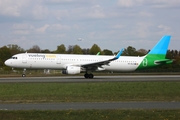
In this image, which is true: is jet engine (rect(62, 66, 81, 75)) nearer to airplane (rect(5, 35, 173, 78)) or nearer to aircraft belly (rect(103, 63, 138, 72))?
airplane (rect(5, 35, 173, 78))

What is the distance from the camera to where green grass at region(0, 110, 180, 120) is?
510 inches

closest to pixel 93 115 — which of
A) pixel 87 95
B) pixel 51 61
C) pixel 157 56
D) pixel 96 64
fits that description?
pixel 87 95

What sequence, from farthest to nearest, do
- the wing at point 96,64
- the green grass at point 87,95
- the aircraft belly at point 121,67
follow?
the aircraft belly at point 121,67 < the wing at point 96,64 < the green grass at point 87,95

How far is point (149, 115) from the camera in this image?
44.1 feet

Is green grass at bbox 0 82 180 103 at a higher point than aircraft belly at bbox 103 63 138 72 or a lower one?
lower

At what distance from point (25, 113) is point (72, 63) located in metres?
30.8

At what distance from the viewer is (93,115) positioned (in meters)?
13.5

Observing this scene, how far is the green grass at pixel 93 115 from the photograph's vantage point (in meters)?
13.0

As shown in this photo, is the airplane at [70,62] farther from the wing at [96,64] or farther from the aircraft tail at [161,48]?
the aircraft tail at [161,48]

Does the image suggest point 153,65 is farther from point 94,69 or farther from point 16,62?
point 16,62

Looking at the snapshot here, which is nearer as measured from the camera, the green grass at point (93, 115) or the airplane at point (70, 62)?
the green grass at point (93, 115)

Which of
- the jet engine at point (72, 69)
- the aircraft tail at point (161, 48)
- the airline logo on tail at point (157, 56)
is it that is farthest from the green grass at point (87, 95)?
the aircraft tail at point (161, 48)

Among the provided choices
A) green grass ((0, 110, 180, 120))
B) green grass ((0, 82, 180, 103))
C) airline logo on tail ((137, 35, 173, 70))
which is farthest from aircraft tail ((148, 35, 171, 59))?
green grass ((0, 110, 180, 120))

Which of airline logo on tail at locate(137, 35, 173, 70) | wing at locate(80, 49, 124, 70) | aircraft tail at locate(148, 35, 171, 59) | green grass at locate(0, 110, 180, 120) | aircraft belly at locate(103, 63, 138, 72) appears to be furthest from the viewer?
aircraft tail at locate(148, 35, 171, 59)
